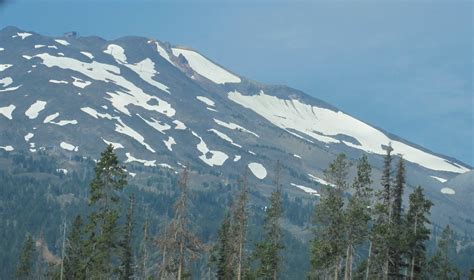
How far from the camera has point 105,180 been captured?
6150cm

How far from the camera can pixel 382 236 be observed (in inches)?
2694

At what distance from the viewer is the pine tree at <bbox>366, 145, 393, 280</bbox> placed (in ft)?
226

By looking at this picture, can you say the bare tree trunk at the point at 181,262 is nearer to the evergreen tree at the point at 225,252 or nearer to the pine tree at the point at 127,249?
the pine tree at the point at 127,249

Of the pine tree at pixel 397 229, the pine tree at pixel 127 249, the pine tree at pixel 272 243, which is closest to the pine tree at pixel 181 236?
the pine tree at pixel 127 249

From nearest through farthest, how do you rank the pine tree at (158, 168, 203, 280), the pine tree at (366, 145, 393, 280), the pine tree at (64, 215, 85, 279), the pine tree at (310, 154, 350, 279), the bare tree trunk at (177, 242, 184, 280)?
the pine tree at (158, 168, 203, 280), the bare tree trunk at (177, 242, 184, 280), the pine tree at (310, 154, 350, 279), the pine tree at (366, 145, 393, 280), the pine tree at (64, 215, 85, 279)

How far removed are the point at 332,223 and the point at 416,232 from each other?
915 cm

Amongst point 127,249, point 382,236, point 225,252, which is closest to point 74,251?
point 127,249

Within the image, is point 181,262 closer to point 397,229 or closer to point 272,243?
point 272,243

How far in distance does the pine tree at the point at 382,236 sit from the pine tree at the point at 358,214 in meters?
0.97

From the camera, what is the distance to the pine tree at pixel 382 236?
6900cm

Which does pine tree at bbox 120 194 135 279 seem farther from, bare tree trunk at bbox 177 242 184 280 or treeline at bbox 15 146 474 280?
bare tree trunk at bbox 177 242 184 280

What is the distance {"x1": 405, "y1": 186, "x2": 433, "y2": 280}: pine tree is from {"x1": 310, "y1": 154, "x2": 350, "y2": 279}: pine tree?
275 inches

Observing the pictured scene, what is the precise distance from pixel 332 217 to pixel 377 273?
702 centimetres

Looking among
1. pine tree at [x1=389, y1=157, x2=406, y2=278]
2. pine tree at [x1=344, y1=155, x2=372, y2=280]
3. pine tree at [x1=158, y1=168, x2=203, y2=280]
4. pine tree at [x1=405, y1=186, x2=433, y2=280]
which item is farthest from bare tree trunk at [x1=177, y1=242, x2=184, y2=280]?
pine tree at [x1=405, y1=186, x2=433, y2=280]
